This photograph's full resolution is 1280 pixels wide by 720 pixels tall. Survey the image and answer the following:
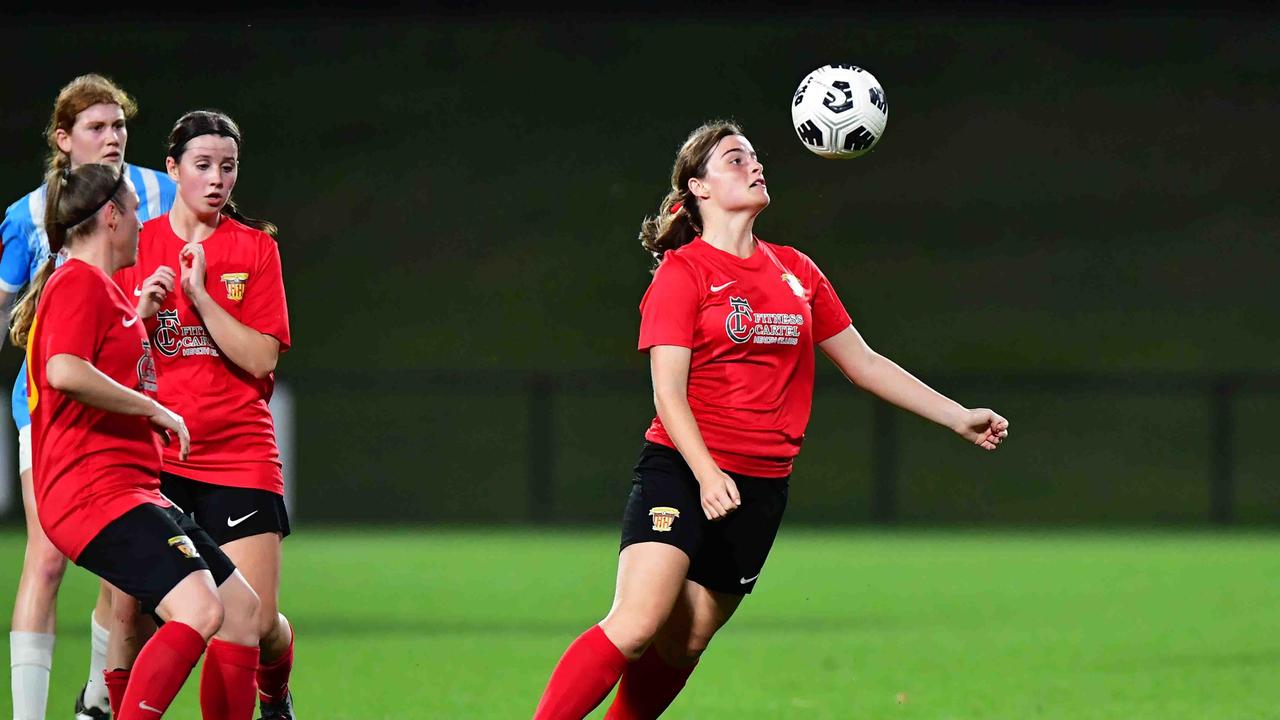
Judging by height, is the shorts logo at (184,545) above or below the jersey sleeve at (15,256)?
below

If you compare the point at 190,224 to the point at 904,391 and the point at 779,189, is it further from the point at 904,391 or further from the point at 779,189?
the point at 779,189

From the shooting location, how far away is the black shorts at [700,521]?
4.39 m

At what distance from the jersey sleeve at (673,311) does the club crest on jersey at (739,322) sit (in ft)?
0.29

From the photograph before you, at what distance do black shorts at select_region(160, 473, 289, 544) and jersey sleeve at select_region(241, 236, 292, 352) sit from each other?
0.44 meters

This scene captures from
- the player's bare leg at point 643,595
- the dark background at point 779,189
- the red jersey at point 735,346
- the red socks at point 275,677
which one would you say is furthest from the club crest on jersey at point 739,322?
the dark background at point 779,189

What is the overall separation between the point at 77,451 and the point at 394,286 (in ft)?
49.4

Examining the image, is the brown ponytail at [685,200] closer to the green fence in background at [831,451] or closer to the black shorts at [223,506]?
the black shorts at [223,506]

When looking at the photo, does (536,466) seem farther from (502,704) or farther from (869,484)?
(502,704)

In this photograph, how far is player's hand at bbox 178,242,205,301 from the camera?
184 inches

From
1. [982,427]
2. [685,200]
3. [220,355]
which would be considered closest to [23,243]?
[220,355]

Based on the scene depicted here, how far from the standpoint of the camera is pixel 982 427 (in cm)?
484

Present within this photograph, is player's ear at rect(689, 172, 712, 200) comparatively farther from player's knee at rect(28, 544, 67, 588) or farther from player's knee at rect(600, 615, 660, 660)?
player's knee at rect(28, 544, 67, 588)

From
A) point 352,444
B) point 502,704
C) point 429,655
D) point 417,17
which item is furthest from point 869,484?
point 502,704

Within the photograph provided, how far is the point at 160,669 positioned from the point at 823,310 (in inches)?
81.0
